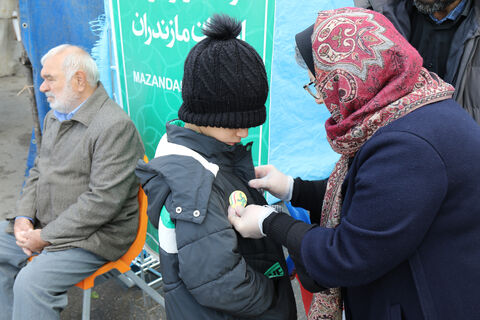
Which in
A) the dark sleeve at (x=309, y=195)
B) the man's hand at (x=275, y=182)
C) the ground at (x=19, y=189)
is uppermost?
the man's hand at (x=275, y=182)

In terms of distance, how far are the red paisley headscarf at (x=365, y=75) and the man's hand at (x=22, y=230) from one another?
1.87m

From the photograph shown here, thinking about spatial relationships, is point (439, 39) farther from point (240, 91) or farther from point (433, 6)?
point (240, 91)

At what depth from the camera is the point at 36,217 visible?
2.35 metres

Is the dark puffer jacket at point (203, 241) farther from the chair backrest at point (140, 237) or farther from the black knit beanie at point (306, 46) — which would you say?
the chair backrest at point (140, 237)

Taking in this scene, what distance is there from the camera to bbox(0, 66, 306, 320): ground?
8.77 ft

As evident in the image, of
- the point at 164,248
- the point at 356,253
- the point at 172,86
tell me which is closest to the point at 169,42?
the point at 172,86

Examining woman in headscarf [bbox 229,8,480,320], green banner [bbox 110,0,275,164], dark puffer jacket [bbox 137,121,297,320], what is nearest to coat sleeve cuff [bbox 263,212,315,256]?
woman in headscarf [bbox 229,8,480,320]

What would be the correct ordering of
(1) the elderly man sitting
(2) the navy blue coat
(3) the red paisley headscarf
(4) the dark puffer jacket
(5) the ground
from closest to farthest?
(2) the navy blue coat, (3) the red paisley headscarf, (4) the dark puffer jacket, (1) the elderly man sitting, (5) the ground

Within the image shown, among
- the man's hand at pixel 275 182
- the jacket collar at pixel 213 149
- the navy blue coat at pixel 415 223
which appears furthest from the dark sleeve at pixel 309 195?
the navy blue coat at pixel 415 223

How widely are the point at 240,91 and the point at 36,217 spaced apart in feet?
5.68

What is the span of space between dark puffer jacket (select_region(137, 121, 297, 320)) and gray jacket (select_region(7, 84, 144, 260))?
34.4 inches

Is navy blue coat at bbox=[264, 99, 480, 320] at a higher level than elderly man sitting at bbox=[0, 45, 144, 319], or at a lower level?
higher

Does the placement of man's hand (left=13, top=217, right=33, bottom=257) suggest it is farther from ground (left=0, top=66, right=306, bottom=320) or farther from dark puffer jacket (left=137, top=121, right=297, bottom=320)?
dark puffer jacket (left=137, top=121, right=297, bottom=320)

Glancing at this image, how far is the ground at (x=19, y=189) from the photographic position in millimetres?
2672
